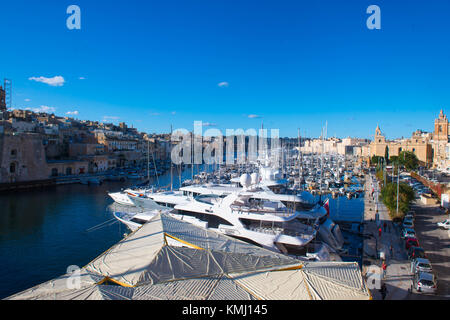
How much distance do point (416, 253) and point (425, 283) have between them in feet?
10.2

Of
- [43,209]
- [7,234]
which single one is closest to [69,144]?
[43,209]

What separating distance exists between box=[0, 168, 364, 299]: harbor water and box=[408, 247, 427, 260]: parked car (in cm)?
A: 182

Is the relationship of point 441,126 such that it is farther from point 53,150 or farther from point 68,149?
point 53,150

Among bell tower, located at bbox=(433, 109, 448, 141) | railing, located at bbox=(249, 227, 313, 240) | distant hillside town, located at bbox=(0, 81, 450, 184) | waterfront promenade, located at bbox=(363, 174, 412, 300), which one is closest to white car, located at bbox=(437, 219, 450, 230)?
waterfront promenade, located at bbox=(363, 174, 412, 300)

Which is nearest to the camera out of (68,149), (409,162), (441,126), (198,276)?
(198,276)

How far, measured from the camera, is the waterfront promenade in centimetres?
757

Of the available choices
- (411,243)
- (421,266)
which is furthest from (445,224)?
(421,266)

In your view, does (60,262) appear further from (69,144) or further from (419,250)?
(69,144)

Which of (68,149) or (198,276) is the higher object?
(68,149)

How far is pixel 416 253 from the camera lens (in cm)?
1006

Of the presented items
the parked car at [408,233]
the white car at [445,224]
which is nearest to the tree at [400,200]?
the white car at [445,224]

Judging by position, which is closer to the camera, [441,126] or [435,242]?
[435,242]

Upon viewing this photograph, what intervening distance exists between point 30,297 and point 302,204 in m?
11.1
